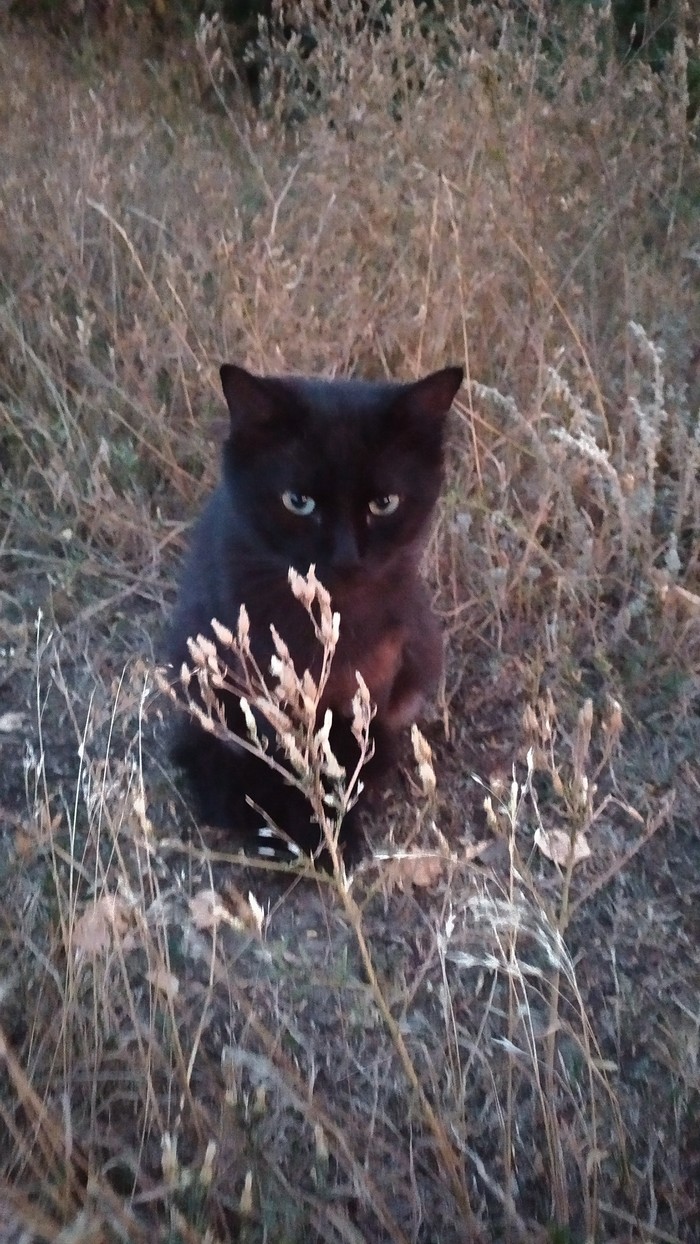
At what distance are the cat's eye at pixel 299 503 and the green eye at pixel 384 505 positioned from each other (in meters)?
0.09

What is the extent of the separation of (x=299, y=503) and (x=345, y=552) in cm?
11

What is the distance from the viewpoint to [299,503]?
4.64ft

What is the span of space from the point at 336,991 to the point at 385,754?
421 millimetres

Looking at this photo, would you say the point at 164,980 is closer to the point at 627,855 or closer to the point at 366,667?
the point at 627,855

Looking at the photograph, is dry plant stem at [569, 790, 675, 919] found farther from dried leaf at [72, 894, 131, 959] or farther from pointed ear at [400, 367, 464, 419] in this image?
pointed ear at [400, 367, 464, 419]

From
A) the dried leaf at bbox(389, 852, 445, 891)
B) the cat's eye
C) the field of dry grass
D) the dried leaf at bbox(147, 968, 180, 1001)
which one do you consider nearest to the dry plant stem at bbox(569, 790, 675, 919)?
the field of dry grass

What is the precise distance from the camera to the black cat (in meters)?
1.40

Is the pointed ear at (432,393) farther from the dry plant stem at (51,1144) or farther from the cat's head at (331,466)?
the dry plant stem at (51,1144)

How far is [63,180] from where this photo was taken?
240cm

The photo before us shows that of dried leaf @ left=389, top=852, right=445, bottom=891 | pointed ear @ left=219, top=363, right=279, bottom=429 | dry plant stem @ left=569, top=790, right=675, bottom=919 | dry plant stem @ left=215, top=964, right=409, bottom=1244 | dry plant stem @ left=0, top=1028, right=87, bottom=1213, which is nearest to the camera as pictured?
dry plant stem @ left=0, top=1028, right=87, bottom=1213

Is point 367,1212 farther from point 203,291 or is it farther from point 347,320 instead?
point 203,291

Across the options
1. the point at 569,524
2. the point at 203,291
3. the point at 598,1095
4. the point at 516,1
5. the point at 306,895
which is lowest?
the point at 306,895

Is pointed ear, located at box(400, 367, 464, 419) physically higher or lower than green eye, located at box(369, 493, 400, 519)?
higher

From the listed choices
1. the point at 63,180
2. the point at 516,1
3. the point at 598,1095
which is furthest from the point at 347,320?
the point at 598,1095
